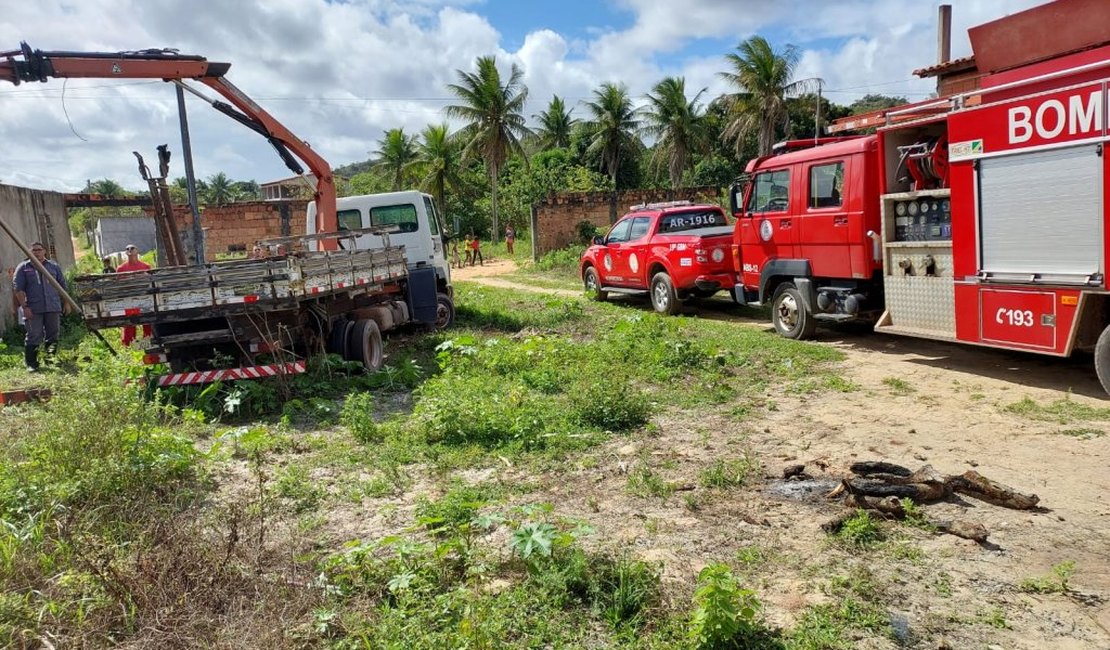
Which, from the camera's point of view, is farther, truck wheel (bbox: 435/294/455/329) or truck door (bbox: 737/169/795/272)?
truck wheel (bbox: 435/294/455/329)

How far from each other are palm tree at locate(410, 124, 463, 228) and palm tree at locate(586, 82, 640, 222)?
6.21 metres

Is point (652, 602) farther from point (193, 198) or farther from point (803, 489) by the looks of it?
point (193, 198)

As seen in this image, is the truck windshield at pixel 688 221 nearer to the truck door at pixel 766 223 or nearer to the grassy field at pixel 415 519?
the truck door at pixel 766 223

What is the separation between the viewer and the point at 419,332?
1245 cm

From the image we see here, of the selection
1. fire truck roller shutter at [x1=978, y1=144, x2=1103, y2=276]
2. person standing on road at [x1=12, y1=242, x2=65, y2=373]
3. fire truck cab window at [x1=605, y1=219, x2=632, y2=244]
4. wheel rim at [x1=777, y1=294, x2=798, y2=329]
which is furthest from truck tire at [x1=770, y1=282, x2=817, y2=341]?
person standing on road at [x1=12, y1=242, x2=65, y2=373]

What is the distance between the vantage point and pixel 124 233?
2798 centimetres

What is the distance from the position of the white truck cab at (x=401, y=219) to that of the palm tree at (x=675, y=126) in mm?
21851

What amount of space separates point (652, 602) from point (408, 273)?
8844 mm

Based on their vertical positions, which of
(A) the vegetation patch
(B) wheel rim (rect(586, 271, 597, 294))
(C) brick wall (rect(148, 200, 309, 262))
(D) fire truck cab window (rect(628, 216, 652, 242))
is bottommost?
(A) the vegetation patch

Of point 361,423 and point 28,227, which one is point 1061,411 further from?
point 28,227

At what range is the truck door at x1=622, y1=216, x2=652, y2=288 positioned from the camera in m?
13.6

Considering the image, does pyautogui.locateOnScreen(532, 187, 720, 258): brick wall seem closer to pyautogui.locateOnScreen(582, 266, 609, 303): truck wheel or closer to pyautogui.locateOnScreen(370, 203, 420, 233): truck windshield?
pyautogui.locateOnScreen(582, 266, 609, 303): truck wheel

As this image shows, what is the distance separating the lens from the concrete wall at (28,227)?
43.8ft

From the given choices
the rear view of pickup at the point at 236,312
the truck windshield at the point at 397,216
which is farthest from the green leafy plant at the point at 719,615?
the truck windshield at the point at 397,216
